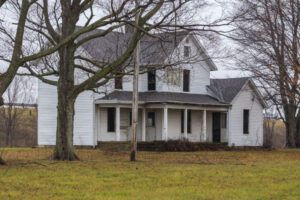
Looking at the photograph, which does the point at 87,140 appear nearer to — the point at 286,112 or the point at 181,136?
the point at 181,136

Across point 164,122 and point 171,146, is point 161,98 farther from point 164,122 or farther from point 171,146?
point 171,146

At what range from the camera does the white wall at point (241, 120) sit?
47156 mm

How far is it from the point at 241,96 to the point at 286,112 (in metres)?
3.62

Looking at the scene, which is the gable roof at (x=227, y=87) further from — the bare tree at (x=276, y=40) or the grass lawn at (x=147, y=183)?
the grass lawn at (x=147, y=183)

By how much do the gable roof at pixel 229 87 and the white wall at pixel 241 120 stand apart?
1.24 ft

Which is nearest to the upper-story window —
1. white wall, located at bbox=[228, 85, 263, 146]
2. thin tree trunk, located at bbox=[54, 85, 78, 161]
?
white wall, located at bbox=[228, 85, 263, 146]

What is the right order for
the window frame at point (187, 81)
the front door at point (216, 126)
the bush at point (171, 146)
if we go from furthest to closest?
the front door at point (216, 126) < the window frame at point (187, 81) < the bush at point (171, 146)

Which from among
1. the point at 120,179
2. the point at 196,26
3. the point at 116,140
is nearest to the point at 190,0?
the point at 196,26

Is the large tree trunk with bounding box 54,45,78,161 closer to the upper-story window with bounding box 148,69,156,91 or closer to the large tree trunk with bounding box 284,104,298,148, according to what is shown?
the upper-story window with bounding box 148,69,156,91

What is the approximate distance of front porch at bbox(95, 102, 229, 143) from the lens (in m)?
41.5

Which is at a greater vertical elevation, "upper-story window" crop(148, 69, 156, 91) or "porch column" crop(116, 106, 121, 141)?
"upper-story window" crop(148, 69, 156, 91)

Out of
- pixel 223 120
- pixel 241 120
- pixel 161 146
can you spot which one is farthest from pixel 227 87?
pixel 161 146

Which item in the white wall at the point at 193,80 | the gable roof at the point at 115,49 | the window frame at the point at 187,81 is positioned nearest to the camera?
the gable roof at the point at 115,49

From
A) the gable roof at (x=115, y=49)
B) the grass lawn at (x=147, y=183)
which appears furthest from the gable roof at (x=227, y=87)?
the grass lawn at (x=147, y=183)
